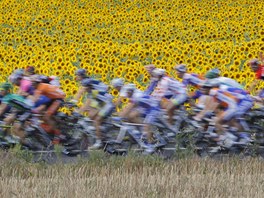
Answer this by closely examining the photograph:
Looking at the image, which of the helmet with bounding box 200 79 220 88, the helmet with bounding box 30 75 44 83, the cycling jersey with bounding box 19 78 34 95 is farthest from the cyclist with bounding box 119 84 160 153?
the cycling jersey with bounding box 19 78 34 95

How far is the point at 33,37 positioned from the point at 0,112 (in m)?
10.1

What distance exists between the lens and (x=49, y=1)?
2989cm

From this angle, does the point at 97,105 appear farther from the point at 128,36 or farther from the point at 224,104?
the point at 128,36

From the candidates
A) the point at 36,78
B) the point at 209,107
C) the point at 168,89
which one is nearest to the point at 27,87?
the point at 36,78

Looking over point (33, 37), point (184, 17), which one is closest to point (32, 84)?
point (33, 37)

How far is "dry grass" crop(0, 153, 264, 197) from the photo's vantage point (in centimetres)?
1074

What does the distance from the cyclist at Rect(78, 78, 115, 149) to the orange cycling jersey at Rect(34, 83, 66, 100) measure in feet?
1.54

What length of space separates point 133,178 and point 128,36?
39.7ft

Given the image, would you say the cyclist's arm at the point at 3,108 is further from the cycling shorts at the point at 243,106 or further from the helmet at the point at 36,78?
the cycling shorts at the point at 243,106

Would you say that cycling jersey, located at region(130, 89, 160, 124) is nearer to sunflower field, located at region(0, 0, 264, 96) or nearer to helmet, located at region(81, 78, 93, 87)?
helmet, located at region(81, 78, 93, 87)

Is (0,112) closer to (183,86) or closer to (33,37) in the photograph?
(183,86)

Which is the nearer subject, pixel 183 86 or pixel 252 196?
pixel 252 196

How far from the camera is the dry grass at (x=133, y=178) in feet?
35.2

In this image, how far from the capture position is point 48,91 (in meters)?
13.8
